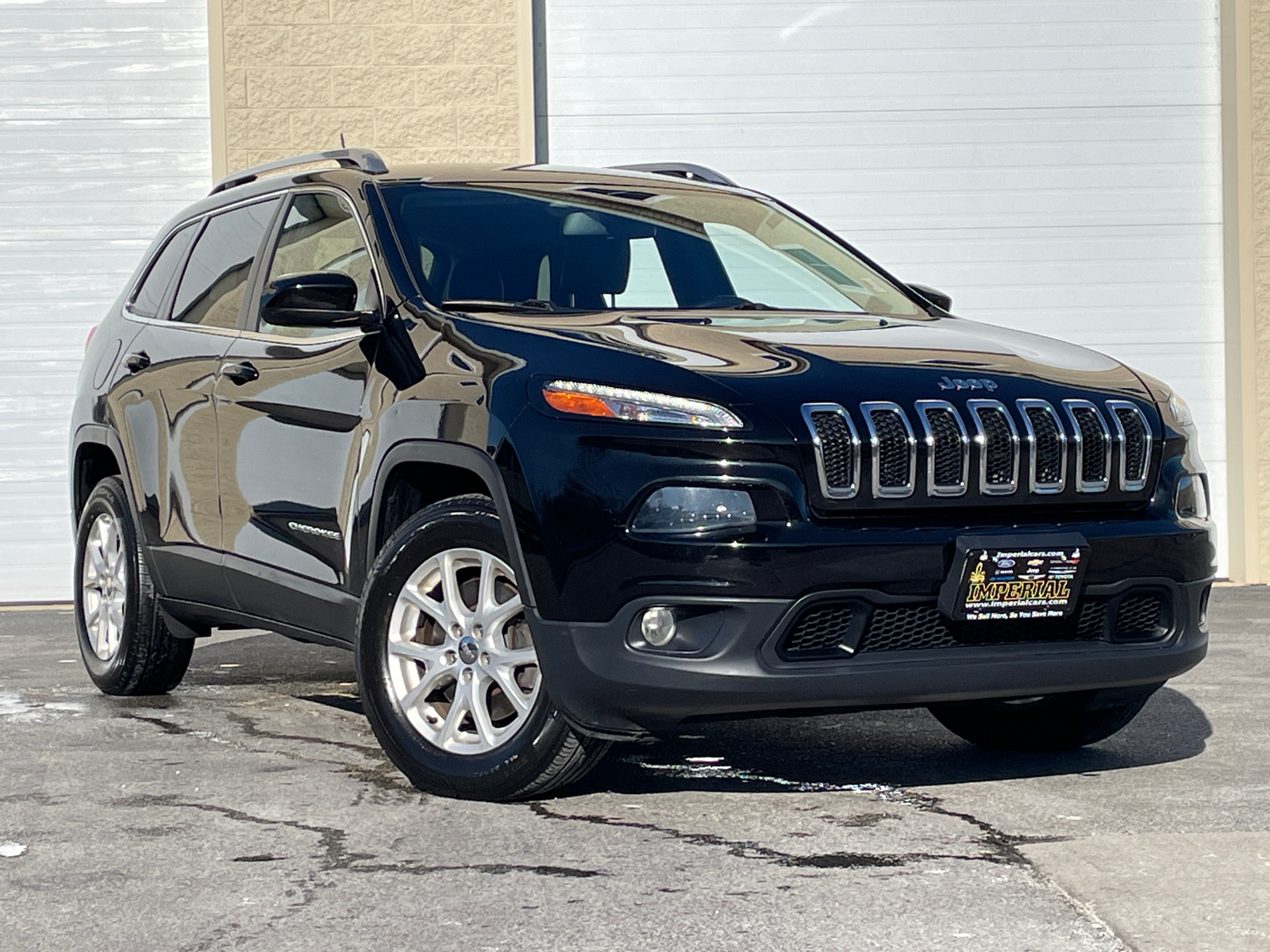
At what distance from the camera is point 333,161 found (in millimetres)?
6074

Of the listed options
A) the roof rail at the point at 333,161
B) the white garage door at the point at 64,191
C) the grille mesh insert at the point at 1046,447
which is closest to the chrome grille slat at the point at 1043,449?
the grille mesh insert at the point at 1046,447

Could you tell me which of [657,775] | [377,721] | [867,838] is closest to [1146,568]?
[867,838]

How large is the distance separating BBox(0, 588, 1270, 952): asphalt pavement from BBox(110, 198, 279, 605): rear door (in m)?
0.56

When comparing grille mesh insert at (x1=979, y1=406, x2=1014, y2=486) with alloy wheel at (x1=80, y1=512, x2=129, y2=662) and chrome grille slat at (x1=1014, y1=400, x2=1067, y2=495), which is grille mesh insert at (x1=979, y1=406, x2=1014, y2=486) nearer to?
chrome grille slat at (x1=1014, y1=400, x2=1067, y2=495)

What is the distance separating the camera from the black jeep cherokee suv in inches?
170

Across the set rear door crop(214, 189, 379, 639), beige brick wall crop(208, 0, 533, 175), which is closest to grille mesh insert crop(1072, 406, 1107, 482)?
rear door crop(214, 189, 379, 639)

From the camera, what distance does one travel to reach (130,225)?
1171 cm

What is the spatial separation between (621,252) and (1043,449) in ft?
5.38

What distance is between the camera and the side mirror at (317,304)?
16.6 feet

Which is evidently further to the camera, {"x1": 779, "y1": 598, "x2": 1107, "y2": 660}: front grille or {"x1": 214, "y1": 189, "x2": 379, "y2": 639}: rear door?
{"x1": 214, "y1": 189, "x2": 379, "y2": 639}: rear door

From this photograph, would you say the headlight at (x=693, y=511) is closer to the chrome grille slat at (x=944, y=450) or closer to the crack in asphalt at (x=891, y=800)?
the chrome grille slat at (x=944, y=450)

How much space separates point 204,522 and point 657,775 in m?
1.80

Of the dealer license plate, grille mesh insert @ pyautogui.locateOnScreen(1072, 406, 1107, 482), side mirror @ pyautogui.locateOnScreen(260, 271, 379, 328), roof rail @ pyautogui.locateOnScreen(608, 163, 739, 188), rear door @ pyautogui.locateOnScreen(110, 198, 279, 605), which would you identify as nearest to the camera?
the dealer license plate

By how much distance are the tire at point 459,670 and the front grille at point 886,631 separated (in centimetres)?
59
